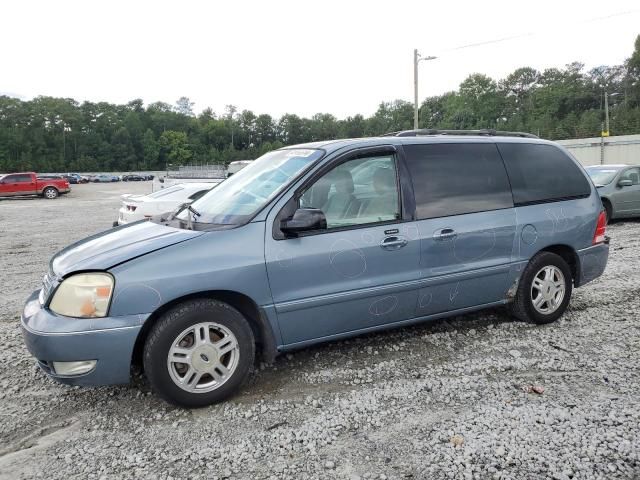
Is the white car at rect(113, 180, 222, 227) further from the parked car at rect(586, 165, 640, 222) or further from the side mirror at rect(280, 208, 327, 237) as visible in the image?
the parked car at rect(586, 165, 640, 222)

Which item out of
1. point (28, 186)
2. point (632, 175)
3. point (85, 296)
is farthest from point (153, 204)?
point (28, 186)

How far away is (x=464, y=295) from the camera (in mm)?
4074

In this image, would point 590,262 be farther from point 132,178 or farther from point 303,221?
point 132,178

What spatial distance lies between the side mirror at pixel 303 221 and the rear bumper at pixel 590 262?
280 centimetres

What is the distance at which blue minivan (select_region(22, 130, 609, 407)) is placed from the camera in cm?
299

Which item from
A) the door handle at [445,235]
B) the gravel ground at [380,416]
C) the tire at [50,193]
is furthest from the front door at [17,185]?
the door handle at [445,235]

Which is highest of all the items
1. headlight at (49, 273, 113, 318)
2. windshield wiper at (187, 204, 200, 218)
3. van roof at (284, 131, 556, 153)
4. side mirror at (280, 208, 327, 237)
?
van roof at (284, 131, 556, 153)

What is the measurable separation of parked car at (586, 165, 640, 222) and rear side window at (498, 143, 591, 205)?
23.6ft

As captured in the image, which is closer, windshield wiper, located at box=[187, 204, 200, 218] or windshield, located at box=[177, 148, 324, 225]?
windshield, located at box=[177, 148, 324, 225]

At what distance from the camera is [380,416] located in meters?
3.04

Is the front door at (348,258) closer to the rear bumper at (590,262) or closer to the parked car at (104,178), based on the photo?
the rear bumper at (590,262)

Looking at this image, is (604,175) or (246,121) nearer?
(604,175)

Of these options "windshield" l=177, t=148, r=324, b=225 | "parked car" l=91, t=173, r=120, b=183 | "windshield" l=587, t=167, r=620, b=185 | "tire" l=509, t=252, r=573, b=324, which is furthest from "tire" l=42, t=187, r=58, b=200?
"parked car" l=91, t=173, r=120, b=183

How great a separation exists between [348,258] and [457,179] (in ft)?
4.24
